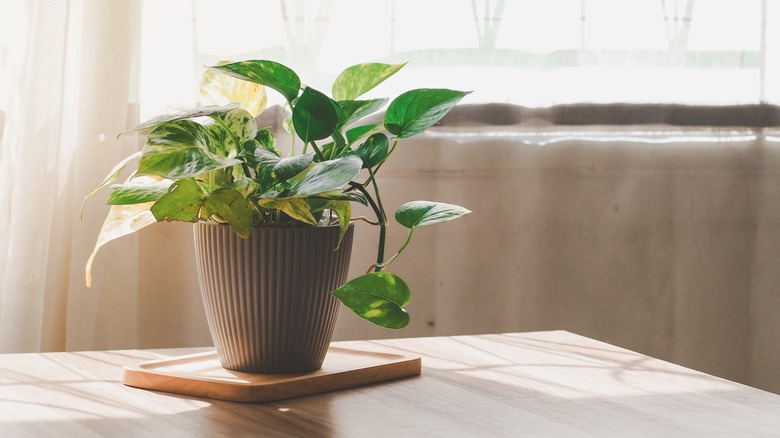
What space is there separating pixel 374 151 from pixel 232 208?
0.50 feet

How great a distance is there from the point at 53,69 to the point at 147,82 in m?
0.19

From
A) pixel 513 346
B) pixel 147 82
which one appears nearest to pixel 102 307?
pixel 147 82

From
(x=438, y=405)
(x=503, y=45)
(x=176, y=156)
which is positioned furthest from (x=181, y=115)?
(x=503, y=45)

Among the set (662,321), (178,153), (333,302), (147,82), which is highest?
(147,82)

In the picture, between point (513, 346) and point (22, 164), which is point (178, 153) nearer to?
point (513, 346)

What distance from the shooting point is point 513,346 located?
1.16 meters

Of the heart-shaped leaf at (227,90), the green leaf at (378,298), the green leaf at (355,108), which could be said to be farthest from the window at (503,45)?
the green leaf at (378,298)

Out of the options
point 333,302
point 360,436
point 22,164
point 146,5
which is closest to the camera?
point 360,436

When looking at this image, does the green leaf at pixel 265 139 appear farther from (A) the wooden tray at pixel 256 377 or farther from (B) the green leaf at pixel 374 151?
(A) the wooden tray at pixel 256 377

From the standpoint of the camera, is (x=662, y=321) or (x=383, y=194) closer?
(x=383, y=194)

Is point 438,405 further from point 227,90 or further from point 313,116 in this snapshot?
point 227,90

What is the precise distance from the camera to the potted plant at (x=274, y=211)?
32.4 inches

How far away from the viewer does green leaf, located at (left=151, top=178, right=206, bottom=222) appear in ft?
2.69

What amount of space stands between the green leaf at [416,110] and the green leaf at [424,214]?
73mm
